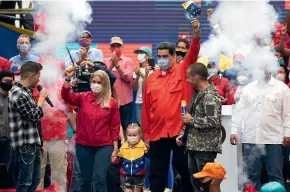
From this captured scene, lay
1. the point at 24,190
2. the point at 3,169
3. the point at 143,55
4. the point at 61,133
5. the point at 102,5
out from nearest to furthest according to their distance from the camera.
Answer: the point at 24,190
the point at 3,169
the point at 61,133
the point at 143,55
the point at 102,5

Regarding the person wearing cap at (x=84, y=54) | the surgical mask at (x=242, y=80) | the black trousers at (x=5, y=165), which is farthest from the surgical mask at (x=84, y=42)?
the surgical mask at (x=242, y=80)

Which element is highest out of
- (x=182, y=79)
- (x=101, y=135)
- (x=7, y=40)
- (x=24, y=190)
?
(x=7, y=40)

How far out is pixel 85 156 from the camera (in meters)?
10.8

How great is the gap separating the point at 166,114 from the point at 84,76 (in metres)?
1.66

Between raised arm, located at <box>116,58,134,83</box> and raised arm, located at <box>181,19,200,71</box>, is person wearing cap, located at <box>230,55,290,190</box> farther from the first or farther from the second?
raised arm, located at <box>116,58,134,83</box>

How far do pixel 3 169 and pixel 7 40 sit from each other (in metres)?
3.80

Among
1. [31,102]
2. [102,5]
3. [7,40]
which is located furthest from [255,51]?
[102,5]

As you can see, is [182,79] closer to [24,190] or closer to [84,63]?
[84,63]

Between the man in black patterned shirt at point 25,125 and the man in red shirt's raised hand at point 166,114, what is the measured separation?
61.0 inches

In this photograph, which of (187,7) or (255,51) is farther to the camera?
(255,51)

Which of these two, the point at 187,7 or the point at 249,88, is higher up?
the point at 187,7

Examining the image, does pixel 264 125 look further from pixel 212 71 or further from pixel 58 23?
pixel 58 23

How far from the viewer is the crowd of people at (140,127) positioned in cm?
1010

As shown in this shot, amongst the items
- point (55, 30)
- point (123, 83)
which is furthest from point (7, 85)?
point (123, 83)
